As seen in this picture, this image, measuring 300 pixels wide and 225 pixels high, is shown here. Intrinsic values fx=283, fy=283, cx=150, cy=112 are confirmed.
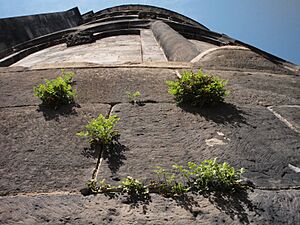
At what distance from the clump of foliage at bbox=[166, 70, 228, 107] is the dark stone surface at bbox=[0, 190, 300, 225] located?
3.38ft

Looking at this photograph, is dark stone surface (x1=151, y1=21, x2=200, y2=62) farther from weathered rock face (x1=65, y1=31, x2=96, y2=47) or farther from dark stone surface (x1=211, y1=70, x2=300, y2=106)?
weathered rock face (x1=65, y1=31, x2=96, y2=47)

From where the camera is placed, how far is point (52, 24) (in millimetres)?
12039

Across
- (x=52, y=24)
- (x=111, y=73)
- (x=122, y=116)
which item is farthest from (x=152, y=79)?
(x=52, y=24)

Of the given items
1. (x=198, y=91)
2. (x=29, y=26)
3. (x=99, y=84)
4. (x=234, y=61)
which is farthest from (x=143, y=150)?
(x=29, y=26)

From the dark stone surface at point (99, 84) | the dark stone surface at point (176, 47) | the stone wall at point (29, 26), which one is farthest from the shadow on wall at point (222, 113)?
the stone wall at point (29, 26)

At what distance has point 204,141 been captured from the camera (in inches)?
79.5

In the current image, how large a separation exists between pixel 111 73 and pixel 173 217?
1.98 m

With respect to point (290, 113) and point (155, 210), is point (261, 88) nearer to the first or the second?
point (290, 113)

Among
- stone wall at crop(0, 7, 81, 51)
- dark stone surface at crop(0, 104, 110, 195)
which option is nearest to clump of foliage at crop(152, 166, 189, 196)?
dark stone surface at crop(0, 104, 110, 195)

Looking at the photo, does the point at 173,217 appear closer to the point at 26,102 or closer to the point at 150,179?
the point at 150,179

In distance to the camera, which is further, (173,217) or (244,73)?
(244,73)

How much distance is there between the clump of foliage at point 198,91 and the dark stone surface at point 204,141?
Answer: 0.30 feet

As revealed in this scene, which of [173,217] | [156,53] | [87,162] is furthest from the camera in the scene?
[156,53]

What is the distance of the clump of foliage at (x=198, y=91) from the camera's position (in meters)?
2.43
